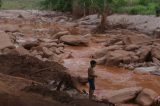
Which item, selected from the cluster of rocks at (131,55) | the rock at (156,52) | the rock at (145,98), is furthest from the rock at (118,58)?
the rock at (145,98)

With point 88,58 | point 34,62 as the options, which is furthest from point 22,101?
point 88,58

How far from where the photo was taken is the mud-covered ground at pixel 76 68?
38.3ft

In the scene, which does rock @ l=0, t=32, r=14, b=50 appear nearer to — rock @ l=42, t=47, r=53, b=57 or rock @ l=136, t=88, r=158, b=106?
rock @ l=42, t=47, r=53, b=57

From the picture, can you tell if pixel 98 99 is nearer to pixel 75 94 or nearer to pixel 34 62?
pixel 75 94

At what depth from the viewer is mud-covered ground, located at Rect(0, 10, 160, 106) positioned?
11.7 metres

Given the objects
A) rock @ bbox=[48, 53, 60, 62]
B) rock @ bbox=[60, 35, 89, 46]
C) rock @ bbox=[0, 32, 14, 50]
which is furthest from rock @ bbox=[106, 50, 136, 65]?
rock @ bbox=[0, 32, 14, 50]

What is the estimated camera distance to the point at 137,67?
18.5 m

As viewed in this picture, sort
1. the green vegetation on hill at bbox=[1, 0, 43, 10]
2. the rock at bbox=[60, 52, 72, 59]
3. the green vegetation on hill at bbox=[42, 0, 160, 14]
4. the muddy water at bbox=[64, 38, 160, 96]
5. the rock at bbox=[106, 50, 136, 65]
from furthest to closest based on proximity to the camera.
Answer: the green vegetation on hill at bbox=[1, 0, 43, 10] → the green vegetation on hill at bbox=[42, 0, 160, 14] → the rock at bbox=[60, 52, 72, 59] → the rock at bbox=[106, 50, 136, 65] → the muddy water at bbox=[64, 38, 160, 96]

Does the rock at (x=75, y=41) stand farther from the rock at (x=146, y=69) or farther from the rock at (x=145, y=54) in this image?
the rock at (x=146, y=69)

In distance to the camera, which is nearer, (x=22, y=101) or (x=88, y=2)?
(x=22, y=101)

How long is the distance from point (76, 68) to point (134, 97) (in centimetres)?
626

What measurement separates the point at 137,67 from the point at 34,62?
18.1 ft

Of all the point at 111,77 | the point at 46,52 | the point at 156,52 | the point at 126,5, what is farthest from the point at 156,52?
the point at 126,5

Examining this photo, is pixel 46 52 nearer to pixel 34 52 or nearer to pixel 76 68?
pixel 34 52
